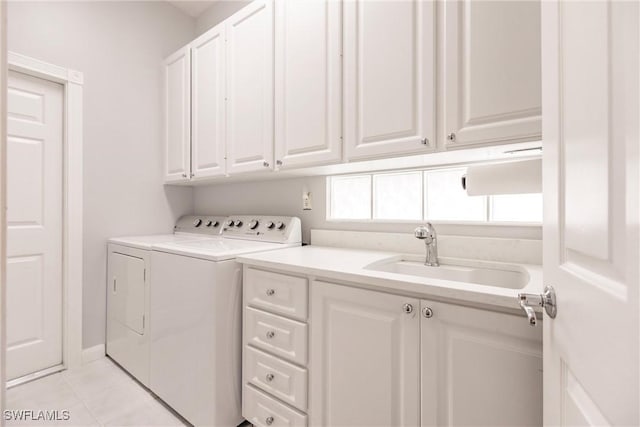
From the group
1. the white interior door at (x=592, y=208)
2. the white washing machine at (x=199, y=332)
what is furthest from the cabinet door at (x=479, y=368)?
the white washing machine at (x=199, y=332)

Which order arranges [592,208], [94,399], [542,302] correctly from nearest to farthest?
[592,208]
[542,302]
[94,399]

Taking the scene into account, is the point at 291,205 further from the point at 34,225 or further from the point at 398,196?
the point at 34,225

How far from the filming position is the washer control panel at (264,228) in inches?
78.8

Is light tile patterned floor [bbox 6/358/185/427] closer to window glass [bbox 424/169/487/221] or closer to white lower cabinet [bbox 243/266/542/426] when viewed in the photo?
white lower cabinet [bbox 243/266/542/426]

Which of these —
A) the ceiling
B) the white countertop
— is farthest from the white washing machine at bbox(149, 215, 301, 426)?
the ceiling

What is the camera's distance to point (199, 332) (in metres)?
1.56

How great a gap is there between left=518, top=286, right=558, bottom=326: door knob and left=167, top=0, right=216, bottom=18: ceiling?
3.21 m

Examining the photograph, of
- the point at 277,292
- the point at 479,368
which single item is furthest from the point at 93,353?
the point at 479,368

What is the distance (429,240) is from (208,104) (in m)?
1.80

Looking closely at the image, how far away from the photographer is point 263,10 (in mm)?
1880

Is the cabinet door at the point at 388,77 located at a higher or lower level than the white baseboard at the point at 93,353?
higher

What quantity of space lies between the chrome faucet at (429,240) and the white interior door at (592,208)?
761 mm

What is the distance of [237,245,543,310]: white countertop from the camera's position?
906mm

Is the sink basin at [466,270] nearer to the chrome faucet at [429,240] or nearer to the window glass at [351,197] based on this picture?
the chrome faucet at [429,240]
